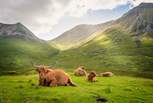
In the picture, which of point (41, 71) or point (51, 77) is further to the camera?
point (41, 71)

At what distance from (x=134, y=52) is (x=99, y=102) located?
181 meters

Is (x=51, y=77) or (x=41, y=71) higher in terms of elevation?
(x=41, y=71)

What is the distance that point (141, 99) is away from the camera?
69.1ft

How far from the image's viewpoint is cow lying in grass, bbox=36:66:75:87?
25.8 metres

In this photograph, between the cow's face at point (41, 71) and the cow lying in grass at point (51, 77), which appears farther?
the cow's face at point (41, 71)

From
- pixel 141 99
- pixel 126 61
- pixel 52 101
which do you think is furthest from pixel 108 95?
pixel 126 61

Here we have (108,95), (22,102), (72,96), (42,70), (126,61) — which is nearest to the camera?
(22,102)

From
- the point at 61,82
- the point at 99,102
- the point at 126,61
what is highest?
the point at 126,61

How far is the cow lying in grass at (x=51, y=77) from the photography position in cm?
2577

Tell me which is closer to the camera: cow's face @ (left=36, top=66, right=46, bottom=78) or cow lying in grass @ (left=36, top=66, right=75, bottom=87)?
cow lying in grass @ (left=36, top=66, right=75, bottom=87)

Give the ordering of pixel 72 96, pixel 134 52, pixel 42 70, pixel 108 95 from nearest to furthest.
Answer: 1. pixel 72 96
2. pixel 108 95
3. pixel 42 70
4. pixel 134 52

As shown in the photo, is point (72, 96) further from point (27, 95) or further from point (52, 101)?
point (27, 95)

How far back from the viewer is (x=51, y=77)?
2577cm

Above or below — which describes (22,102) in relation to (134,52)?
below
